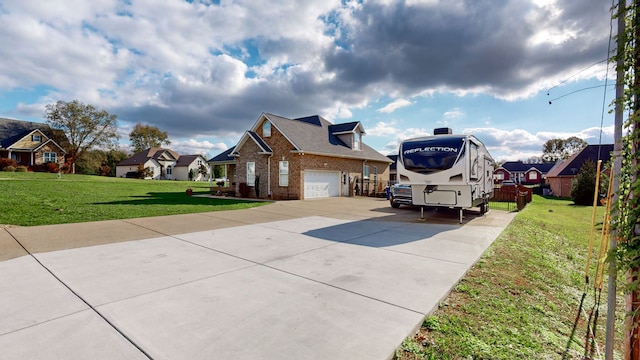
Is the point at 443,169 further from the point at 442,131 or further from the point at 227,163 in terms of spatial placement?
the point at 227,163

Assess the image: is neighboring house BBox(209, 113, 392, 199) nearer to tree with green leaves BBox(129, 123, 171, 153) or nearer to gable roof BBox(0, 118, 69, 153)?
gable roof BBox(0, 118, 69, 153)

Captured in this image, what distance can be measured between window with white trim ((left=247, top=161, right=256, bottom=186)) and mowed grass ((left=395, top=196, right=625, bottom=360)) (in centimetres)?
1826

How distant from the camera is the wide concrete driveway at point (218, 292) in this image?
2.83 meters

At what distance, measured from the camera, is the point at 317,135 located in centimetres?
2456

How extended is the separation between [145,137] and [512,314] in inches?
3059

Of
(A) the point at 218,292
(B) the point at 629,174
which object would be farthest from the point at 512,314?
(A) the point at 218,292

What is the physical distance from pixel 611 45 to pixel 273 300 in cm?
425

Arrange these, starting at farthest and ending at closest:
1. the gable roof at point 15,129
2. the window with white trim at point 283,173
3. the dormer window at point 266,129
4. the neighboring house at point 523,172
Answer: the neighboring house at point 523,172, the gable roof at point 15,129, the dormer window at point 266,129, the window with white trim at point 283,173

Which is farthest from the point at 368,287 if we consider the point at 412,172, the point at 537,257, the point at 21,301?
the point at 412,172

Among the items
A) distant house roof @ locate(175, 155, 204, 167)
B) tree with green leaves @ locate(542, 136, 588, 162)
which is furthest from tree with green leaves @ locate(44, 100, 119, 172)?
tree with green leaves @ locate(542, 136, 588, 162)

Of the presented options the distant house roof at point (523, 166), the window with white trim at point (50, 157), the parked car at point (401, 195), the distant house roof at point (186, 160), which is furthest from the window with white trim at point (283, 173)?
the distant house roof at point (523, 166)

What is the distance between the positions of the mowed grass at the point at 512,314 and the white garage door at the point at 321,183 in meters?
14.9

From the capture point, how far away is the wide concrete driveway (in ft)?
9.29

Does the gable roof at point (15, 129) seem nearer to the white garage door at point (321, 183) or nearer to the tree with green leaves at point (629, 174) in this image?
the white garage door at point (321, 183)
